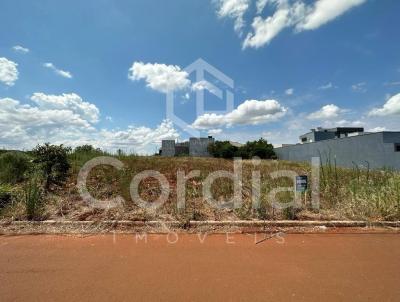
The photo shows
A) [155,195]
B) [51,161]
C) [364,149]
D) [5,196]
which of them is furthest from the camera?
[364,149]

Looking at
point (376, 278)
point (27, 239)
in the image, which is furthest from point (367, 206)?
point (27, 239)

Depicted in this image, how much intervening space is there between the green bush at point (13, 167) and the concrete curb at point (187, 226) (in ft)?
7.55

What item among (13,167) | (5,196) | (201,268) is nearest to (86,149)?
(13,167)

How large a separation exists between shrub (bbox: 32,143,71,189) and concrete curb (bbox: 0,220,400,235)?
183cm

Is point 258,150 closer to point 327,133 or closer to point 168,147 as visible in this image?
point 327,133

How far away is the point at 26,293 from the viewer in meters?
2.41

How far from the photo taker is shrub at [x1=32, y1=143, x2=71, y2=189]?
5992 millimetres

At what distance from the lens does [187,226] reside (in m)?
4.24

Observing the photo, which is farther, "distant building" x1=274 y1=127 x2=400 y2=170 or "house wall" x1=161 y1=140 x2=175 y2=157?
"house wall" x1=161 y1=140 x2=175 y2=157

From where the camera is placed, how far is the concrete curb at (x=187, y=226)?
4.11m

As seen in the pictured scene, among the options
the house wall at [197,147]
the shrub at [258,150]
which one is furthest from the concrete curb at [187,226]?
the house wall at [197,147]

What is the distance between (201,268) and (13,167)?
18.3 feet

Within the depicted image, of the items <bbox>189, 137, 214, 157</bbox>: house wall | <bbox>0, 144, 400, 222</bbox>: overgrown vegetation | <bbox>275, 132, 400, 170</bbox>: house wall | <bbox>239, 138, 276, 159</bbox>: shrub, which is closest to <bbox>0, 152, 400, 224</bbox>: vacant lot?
<bbox>0, 144, 400, 222</bbox>: overgrown vegetation

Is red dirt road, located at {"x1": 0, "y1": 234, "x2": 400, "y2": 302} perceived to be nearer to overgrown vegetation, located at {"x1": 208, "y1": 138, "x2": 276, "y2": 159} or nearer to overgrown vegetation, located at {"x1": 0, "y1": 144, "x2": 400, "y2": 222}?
overgrown vegetation, located at {"x1": 0, "y1": 144, "x2": 400, "y2": 222}
